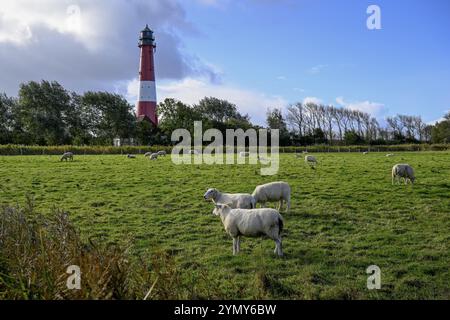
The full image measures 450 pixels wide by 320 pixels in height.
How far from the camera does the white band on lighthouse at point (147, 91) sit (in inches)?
3083

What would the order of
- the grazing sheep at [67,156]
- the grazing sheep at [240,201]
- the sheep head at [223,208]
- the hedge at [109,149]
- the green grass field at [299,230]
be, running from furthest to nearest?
the hedge at [109,149] → the grazing sheep at [67,156] → the grazing sheep at [240,201] → the sheep head at [223,208] → the green grass field at [299,230]

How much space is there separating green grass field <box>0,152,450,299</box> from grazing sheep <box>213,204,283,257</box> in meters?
0.38

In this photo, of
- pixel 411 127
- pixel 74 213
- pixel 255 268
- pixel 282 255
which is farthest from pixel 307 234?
pixel 411 127

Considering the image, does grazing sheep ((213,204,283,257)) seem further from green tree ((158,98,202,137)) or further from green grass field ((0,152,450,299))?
green tree ((158,98,202,137))

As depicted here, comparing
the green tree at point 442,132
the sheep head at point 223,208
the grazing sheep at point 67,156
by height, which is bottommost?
the sheep head at point 223,208

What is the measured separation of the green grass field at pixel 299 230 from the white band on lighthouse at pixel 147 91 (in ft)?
190

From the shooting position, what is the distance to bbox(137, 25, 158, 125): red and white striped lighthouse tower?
3068 inches

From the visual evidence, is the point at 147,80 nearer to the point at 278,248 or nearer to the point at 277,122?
the point at 277,122

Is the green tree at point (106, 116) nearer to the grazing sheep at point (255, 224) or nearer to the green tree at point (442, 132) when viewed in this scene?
the green tree at point (442, 132)

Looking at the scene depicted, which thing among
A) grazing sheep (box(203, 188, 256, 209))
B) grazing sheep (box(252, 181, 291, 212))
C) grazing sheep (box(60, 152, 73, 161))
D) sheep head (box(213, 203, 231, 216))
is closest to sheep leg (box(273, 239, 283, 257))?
sheep head (box(213, 203, 231, 216))

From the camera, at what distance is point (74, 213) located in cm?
1409

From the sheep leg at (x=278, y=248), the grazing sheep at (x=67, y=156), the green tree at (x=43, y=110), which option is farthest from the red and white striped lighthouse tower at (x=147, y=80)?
the sheep leg at (x=278, y=248)

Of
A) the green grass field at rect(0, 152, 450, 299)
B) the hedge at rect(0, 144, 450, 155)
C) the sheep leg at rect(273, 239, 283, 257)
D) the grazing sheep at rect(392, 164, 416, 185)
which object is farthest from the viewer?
the hedge at rect(0, 144, 450, 155)
